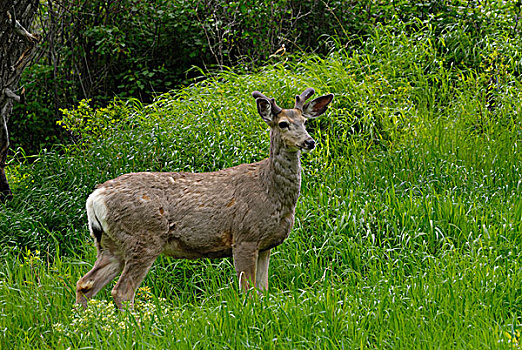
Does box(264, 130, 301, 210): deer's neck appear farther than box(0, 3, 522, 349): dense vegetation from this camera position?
Yes

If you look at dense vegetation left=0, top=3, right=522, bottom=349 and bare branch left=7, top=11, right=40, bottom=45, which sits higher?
bare branch left=7, top=11, right=40, bottom=45

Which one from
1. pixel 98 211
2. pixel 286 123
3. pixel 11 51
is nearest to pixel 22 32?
pixel 11 51

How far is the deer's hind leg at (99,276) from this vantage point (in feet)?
18.3

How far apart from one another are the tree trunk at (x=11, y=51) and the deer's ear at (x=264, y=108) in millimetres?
3613

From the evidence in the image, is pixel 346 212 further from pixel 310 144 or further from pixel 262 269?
pixel 310 144

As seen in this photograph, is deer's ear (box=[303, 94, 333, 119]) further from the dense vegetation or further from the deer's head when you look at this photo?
the dense vegetation

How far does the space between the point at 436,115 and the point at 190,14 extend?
4.44 metres

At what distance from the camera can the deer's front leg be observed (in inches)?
212

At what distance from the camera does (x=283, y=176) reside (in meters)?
5.55

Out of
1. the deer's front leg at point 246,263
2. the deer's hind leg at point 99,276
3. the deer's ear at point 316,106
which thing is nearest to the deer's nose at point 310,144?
the deer's ear at point 316,106

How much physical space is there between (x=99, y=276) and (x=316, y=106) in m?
2.29

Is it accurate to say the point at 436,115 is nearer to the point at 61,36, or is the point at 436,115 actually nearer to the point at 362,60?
the point at 362,60

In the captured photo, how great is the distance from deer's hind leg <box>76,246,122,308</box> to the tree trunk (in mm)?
3177

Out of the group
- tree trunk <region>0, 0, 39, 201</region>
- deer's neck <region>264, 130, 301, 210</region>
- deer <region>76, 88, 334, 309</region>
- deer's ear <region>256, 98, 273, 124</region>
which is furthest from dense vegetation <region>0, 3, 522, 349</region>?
deer's ear <region>256, 98, 273, 124</region>
